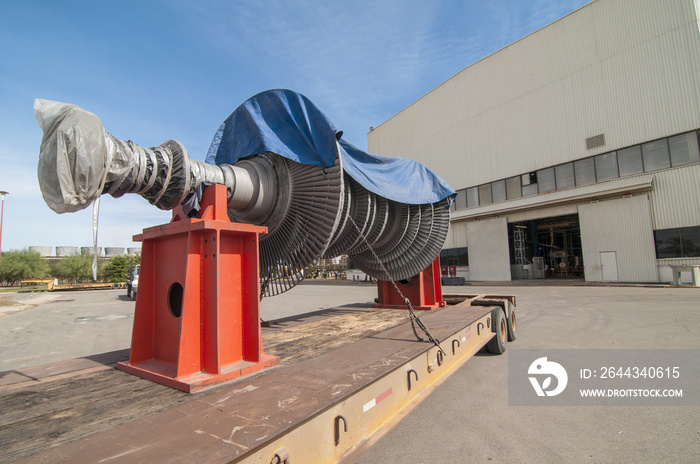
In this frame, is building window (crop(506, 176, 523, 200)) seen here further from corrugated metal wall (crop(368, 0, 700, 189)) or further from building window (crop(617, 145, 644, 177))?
building window (crop(617, 145, 644, 177))

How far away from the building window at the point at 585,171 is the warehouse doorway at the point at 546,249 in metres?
5.16

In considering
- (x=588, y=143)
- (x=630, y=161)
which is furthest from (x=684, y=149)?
(x=588, y=143)

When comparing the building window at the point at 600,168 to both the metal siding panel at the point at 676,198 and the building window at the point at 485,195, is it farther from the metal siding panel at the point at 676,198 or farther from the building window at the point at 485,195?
the metal siding panel at the point at 676,198

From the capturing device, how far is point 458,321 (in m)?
4.68

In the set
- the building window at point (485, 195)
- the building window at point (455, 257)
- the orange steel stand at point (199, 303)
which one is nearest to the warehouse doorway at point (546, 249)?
the building window at point (485, 195)

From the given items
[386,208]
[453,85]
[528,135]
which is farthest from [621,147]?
[386,208]

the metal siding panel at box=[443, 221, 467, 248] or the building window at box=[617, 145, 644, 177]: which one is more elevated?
the building window at box=[617, 145, 644, 177]

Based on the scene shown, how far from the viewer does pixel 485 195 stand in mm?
25500

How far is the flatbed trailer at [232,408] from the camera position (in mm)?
1513

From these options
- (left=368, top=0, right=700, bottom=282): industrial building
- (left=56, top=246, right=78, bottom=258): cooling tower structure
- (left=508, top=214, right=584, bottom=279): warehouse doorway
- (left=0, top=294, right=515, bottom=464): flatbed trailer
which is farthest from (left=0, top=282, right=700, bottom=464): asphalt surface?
(left=56, top=246, right=78, bottom=258): cooling tower structure

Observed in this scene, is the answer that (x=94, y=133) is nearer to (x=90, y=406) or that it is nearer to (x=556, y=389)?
(x=90, y=406)

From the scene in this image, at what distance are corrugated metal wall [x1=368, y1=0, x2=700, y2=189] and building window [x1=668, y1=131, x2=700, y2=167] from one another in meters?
0.48

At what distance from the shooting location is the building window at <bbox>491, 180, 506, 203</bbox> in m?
24.4

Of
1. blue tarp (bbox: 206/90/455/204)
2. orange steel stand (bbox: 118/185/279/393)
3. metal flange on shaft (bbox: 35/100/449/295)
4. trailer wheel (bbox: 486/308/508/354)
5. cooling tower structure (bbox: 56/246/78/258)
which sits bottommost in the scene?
trailer wheel (bbox: 486/308/508/354)
